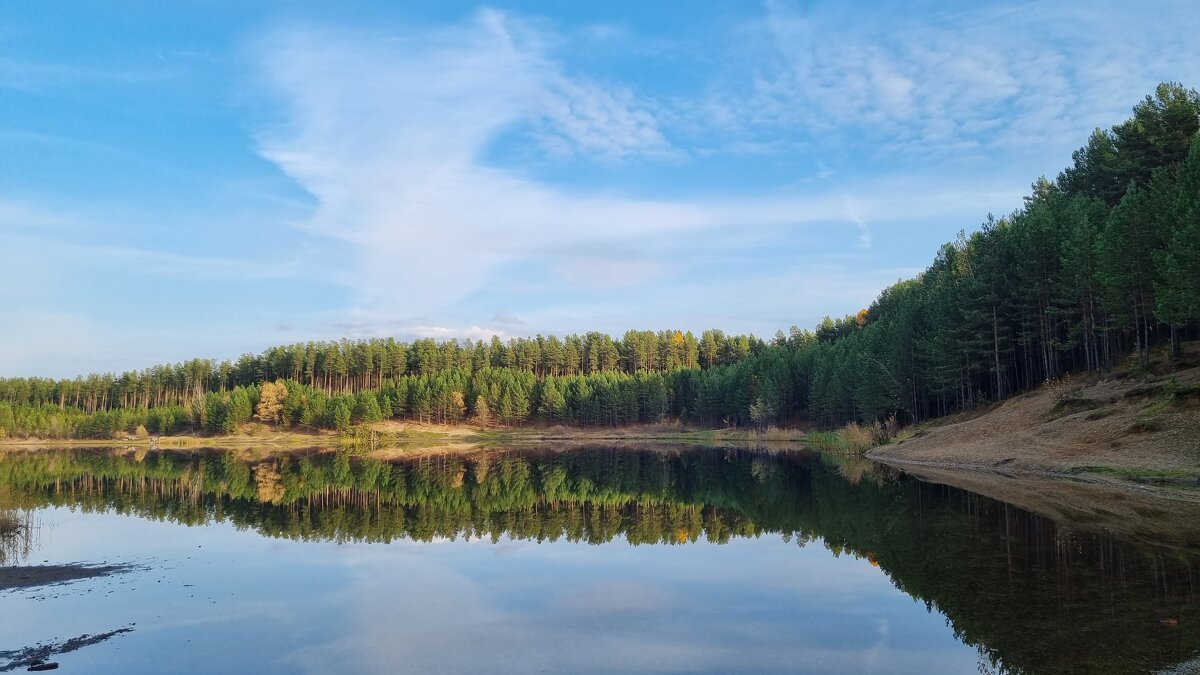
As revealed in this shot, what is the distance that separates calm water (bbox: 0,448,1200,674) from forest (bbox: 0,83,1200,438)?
25.2 meters

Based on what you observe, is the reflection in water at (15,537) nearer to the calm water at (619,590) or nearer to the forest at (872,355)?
the calm water at (619,590)

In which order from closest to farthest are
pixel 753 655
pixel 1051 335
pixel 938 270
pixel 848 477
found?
1. pixel 753 655
2. pixel 848 477
3. pixel 1051 335
4. pixel 938 270

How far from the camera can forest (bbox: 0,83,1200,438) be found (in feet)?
147

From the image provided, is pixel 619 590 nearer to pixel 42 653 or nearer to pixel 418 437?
pixel 42 653

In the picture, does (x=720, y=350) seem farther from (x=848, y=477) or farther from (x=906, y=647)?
(x=906, y=647)

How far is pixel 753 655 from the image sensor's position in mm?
11641

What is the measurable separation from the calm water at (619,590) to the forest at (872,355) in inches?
993

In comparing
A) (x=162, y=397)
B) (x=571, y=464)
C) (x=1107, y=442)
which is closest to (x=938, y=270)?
(x=571, y=464)

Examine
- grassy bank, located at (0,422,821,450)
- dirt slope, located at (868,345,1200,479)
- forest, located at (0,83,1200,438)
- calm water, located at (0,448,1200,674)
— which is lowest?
grassy bank, located at (0,422,821,450)

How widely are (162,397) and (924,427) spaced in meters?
182

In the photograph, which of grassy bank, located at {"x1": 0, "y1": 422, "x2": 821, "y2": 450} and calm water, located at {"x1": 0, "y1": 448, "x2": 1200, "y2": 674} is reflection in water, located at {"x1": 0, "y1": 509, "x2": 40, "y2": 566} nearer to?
calm water, located at {"x1": 0, "y1": 448, "x2": 1200, "y2": 674}

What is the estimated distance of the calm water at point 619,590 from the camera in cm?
1166

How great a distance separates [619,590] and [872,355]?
7367 centimetres

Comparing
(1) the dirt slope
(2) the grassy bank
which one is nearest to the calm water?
(1) the dirt slope
